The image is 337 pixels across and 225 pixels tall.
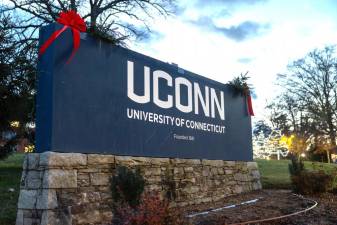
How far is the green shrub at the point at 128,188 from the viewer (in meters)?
6.50

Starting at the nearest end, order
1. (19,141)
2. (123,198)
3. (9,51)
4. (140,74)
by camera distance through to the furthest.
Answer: (123,198)
(140,74)
(9,51)
(19,141)

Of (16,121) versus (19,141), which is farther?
(19,141)

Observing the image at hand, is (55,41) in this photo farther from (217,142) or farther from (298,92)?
(298,92)

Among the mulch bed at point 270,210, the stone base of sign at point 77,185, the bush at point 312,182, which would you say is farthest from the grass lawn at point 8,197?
the bush at point 312,182

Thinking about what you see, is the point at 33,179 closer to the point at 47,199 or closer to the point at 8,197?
the point at 47,199

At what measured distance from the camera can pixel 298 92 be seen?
33031mm

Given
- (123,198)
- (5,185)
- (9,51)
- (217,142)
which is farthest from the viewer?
(9,51)

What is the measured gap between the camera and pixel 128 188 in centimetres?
655

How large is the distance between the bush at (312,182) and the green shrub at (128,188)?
6.60 meters

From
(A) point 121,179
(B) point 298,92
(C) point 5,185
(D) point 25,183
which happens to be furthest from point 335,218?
(B) point 298,92

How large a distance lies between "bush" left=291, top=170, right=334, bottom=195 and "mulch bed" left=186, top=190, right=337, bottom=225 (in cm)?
29

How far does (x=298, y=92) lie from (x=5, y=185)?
2755 centimetres

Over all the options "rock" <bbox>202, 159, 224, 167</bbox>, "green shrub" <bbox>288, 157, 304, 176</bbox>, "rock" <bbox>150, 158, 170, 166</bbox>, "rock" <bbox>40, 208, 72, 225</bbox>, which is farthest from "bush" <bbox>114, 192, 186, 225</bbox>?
"green shrub" <bbox>288, 157, 304, 176</bbox>

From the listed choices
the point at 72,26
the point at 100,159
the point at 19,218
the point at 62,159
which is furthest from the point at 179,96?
the point at 19,218
